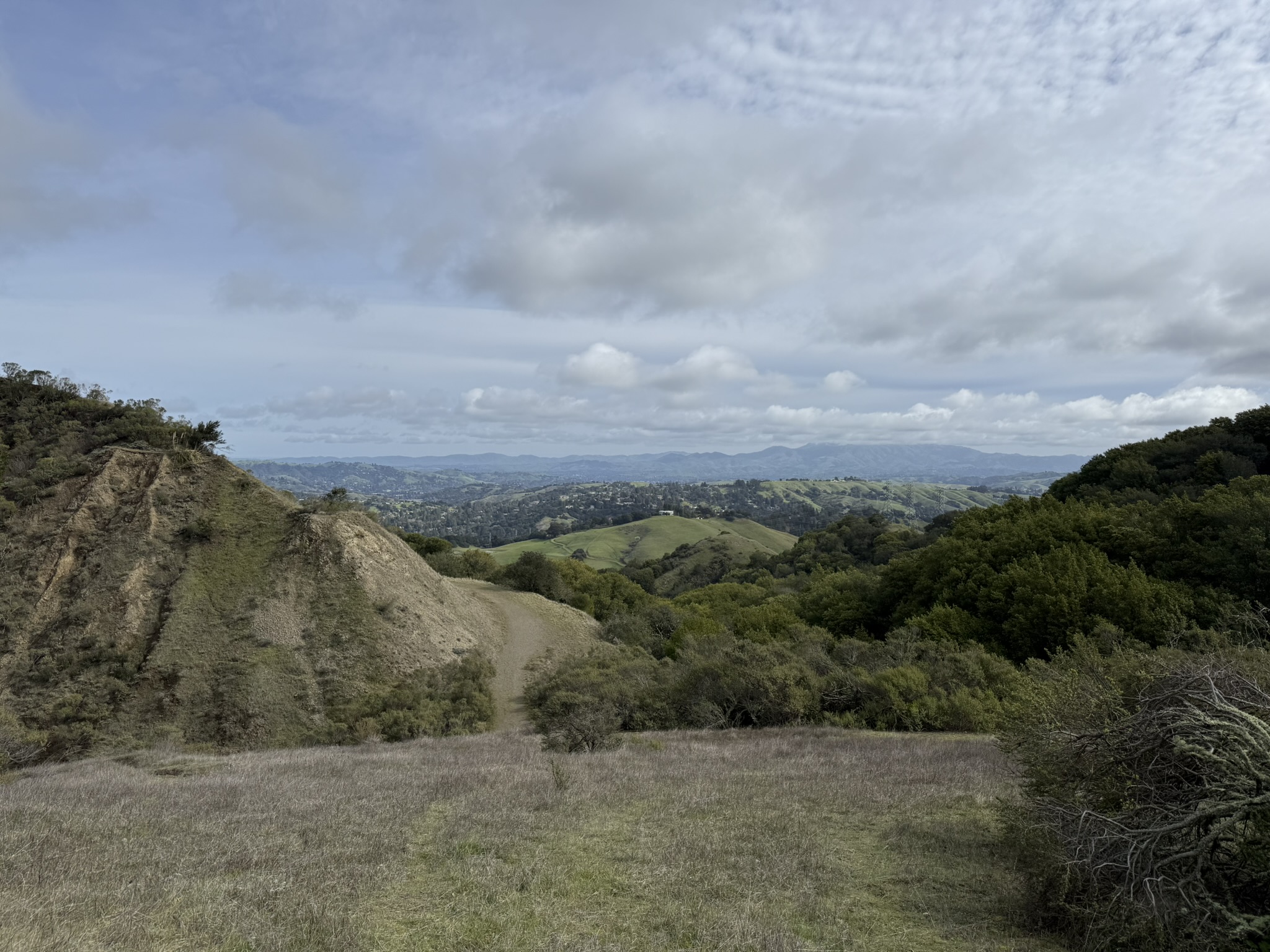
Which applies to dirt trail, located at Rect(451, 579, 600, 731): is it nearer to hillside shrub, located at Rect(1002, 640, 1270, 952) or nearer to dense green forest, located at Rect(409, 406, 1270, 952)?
dense green forest, located at Rect(409, 406, 1270, 952)

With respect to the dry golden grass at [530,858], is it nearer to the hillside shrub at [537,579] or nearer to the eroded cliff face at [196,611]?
the eroded cliff face at [196,611]

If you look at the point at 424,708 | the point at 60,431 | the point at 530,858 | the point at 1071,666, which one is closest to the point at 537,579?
the point at 424,708

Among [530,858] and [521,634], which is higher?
[530,858]

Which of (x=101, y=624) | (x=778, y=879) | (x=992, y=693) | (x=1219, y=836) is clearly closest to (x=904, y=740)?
(x=992, y=693)

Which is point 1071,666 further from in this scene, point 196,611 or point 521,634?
point 196,611

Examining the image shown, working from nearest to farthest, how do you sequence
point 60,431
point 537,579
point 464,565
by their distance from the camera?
point 60,431
point 537,579
point 464,565

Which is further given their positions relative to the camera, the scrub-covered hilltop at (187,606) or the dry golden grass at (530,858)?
the scrub-covered hilltop at (187,606)

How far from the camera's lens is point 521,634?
107 ft

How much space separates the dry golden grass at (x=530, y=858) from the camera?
5672mm

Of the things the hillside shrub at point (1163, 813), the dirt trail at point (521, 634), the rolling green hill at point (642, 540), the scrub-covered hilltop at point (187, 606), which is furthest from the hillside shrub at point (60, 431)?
the rolling green hill at point (642, 540)

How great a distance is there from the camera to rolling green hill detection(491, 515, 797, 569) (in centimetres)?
12506

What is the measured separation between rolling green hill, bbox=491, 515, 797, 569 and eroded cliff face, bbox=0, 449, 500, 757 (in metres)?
82.3

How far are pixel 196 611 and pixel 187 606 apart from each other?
1.41ft

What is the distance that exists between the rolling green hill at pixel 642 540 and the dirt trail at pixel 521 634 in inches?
2880
